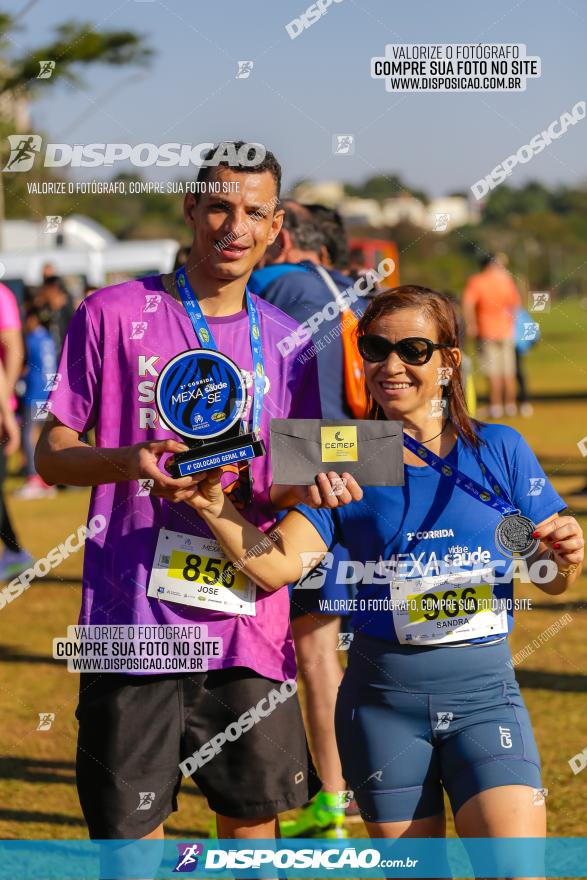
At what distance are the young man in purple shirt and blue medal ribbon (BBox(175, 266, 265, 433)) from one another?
17 millimetres

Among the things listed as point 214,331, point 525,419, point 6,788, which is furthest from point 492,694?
point 525,419

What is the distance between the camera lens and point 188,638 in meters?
2.93

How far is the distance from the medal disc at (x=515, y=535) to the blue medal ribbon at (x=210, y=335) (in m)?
0.61

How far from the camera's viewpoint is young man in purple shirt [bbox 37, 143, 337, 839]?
290 centimetres

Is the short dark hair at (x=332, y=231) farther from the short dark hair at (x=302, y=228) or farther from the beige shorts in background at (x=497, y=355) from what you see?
the beige shorts in background at (x=497, y=355)

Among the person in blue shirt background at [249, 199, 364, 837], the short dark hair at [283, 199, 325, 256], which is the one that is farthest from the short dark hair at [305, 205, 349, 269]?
the person in blue shirt background at [249, 199, 364, 837]

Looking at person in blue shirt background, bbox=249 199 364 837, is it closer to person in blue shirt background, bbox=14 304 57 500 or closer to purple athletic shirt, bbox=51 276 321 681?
purple athletic shirt, bbox=51 276 321 681

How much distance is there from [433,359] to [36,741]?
3.35m

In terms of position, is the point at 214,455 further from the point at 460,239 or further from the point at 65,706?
the point at 460,239

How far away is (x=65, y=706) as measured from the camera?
5965 millimetres

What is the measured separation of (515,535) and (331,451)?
48cm

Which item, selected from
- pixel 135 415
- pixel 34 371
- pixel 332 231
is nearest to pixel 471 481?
pixel 135 415

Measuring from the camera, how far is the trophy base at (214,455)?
253cm

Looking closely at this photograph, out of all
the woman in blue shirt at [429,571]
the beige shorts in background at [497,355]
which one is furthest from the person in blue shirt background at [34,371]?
the woman in blue shirt at [429,571]
